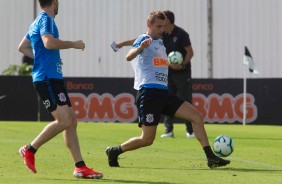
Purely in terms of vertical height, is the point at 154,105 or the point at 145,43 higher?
the point at 145,43

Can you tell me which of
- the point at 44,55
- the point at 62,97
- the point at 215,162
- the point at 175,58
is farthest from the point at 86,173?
the point at 175,58

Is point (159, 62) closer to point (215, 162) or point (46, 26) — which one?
point (215, 162)

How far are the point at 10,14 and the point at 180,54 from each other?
16.7 meters

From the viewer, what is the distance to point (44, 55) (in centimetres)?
1023

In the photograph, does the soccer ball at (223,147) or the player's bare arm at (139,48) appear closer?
the player's bare arm at (139,48)

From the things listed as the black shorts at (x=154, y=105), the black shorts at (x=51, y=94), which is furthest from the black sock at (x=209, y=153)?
the black shorts at (x=51, y=94)

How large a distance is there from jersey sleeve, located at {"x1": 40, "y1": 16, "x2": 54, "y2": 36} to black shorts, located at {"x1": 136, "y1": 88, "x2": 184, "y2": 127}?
5.98 ft

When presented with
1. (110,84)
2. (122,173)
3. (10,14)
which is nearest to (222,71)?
(10,14)

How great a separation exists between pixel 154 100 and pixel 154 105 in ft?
0.20

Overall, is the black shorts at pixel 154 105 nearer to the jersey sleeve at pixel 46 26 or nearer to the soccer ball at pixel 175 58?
the jersey sleeve at pixel 46 26

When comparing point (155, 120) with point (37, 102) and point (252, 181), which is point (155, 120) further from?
point (37, 102)

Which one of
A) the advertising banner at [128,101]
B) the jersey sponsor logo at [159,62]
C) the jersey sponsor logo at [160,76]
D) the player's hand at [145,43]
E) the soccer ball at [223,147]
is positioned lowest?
the advertising banner at [128,101]

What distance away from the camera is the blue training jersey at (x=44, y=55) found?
10.1m

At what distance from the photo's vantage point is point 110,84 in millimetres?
23672
